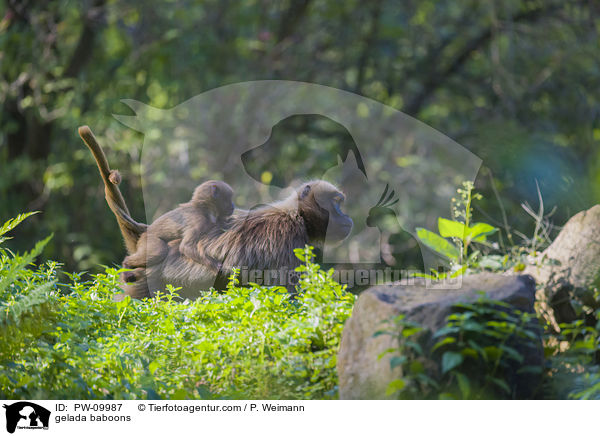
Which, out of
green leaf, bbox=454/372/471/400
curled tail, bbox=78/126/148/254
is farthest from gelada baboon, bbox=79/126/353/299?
green leaf, bbox=454/372/471/400

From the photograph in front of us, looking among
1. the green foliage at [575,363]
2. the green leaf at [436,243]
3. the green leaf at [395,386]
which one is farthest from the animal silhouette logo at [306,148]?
the green leaf at [395,386]

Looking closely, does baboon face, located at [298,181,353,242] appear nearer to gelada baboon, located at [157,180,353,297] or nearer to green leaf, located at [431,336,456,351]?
gelada baboon, located at [157,180,353,297]

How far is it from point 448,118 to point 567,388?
7.23 meters

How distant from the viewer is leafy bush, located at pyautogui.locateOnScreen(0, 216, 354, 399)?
2840 millimetres

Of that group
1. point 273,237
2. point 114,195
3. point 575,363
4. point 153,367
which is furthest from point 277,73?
point 575,363

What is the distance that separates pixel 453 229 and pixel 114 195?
175 centimetres

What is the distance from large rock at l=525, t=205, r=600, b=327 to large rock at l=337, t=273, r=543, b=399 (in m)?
0.45

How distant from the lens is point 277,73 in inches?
371

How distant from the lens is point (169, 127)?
7.87m

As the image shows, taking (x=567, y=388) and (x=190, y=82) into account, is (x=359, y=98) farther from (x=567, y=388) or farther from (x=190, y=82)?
(x=567, y=388)

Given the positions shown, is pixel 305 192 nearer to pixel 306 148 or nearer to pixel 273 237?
pixel 273 237
